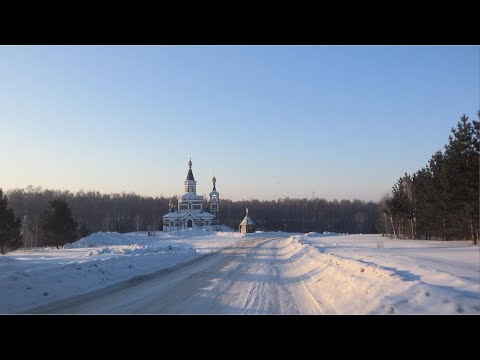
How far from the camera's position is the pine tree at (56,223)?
3662 centimetres

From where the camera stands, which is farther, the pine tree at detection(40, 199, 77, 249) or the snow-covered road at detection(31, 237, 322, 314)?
the pine tree at detection(40, 199, 77, 249)

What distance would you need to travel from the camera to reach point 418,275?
23.6 ft

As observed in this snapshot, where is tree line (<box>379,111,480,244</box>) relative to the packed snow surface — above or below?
above

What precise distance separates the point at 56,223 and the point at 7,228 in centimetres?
712

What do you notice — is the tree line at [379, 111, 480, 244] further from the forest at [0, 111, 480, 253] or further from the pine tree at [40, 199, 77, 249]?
the pine tree at [40, 199, 77, 249]

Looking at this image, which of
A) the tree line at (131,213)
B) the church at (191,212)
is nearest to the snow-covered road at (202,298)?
the tree line at (131,213)

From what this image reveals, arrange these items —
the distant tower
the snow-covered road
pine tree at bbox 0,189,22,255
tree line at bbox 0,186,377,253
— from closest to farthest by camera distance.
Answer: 1. the snow-covered road
2. pine tree at bbox 0,189,22,255
3. tree line at bbox 0,186,377,253
4. the distant tower

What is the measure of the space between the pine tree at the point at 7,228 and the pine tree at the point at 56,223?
421 centimetres

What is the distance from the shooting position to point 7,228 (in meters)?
30.1

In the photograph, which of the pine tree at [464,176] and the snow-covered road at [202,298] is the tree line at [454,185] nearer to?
the pine tree at [464,176]

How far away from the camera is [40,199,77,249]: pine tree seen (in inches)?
1442

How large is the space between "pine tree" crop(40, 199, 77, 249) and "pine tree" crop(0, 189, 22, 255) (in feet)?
13.8

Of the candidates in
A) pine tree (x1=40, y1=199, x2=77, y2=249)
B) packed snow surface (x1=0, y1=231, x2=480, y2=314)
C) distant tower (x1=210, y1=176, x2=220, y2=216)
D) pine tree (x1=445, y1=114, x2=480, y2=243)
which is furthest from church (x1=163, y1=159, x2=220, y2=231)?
pine tree (x1=445, y1=114, x2=480, y2=243)
